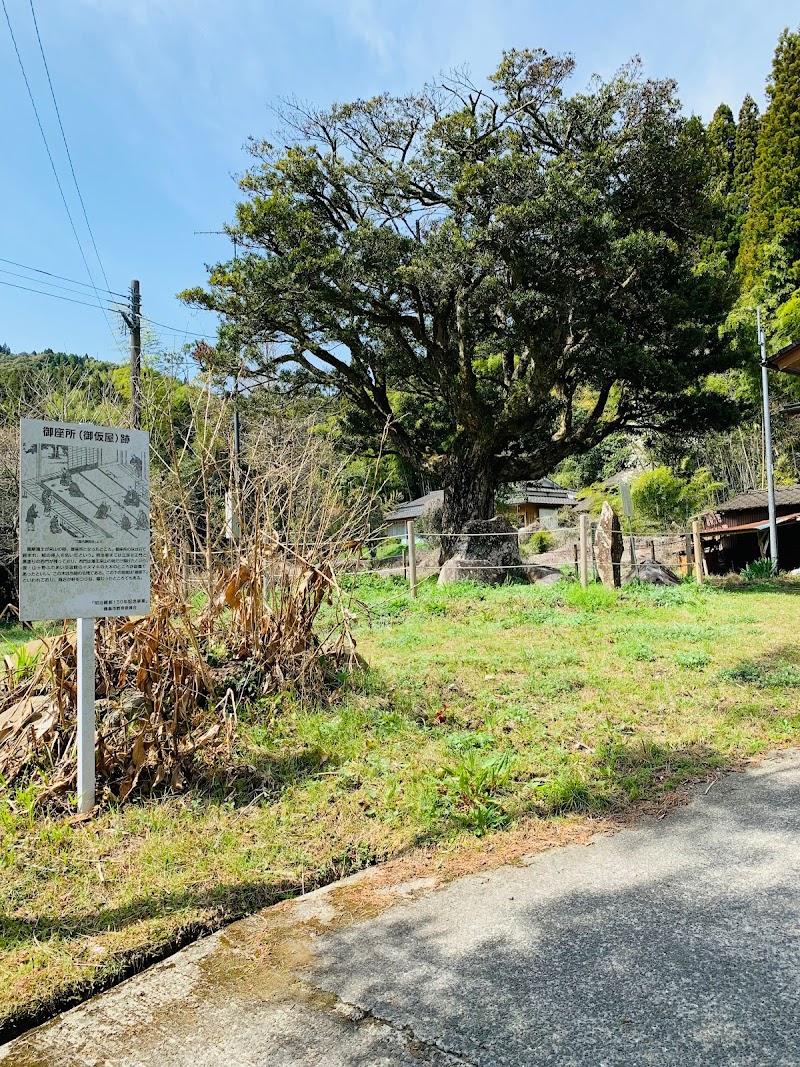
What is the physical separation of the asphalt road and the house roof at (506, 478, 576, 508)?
30984mm

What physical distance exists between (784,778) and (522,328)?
35.3 ft

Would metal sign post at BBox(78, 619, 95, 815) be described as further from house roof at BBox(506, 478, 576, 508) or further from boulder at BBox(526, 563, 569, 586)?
house roof at BBox(506, 478, 576, 508)

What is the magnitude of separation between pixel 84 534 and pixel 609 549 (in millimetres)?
8882

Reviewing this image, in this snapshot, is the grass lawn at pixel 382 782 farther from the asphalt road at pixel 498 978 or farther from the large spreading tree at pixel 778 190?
the large spreading tree at pixel 778 190

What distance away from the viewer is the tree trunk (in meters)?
14.8

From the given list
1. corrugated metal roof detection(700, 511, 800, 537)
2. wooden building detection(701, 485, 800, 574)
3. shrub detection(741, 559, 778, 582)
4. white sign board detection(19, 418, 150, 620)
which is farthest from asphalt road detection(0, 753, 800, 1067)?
wooden building detection(701, 485, 800, 574)

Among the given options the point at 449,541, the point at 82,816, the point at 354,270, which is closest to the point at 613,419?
the point at 449,541

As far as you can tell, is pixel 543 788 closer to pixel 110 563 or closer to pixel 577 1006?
pixel 577 1006

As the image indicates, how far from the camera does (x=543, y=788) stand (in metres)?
3.62

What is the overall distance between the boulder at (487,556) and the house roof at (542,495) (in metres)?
19.5

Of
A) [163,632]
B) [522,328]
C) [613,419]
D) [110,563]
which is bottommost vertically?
[163,632]

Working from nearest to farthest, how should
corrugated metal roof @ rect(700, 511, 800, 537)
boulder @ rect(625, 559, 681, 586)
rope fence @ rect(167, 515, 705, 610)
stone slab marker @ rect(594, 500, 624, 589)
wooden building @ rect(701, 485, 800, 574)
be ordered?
rope fence @ rect(167, 515, 705, 610)
stone slab marker @ rect(594, 500, 624, 589)
boulder @ rect(625, 559, 681, 586)
corrugated metal roof @ rect(700, 511, 800, 537)
wooden building @ rect(701, 485, 800, 574)

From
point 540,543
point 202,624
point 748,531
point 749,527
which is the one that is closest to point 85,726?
point 202,624

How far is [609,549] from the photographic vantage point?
11.0m
